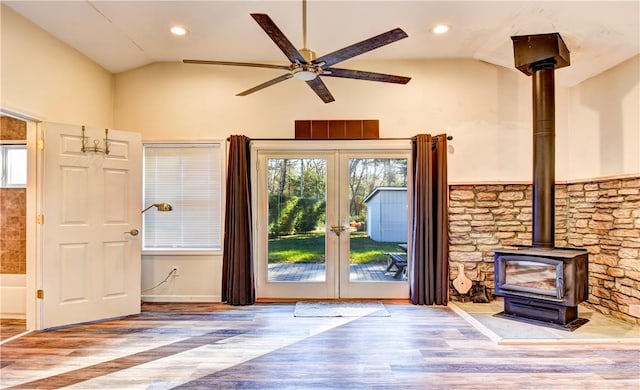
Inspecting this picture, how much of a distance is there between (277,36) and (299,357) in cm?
235

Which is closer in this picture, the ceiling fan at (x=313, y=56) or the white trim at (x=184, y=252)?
the ceiling fan at (x=313, y=56)

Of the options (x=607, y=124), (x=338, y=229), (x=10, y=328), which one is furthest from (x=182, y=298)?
(x=607, y=124)

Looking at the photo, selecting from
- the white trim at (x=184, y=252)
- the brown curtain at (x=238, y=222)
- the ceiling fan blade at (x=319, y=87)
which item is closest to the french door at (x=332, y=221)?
the brown curtain at (x=238, y=222)

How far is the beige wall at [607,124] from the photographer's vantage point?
3508mm

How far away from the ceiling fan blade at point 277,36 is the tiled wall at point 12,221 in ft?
11.6

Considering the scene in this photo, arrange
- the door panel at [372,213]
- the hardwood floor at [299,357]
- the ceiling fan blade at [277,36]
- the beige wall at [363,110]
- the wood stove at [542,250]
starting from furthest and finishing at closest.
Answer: the door panel at [372,213]
the beige wall at [363,110]
the wood stove at [542,250]
the hardwood floor at [299,357]
the ceiling fan blade at [277,36]

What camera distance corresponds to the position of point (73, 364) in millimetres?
2656

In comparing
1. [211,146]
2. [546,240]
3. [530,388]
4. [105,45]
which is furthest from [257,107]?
[530,388]

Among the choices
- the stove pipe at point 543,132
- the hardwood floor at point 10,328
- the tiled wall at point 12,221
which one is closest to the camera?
the hardwood floor at point 10,328

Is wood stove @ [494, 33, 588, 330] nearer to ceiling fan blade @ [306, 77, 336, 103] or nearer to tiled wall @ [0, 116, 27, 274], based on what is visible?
ceiling fan blade @ [306, 77, 336, 103]

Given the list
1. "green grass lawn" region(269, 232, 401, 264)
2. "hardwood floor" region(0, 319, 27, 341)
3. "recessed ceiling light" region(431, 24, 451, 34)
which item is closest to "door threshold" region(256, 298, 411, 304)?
"green grass lawn" region(269, 232, 401, 264)

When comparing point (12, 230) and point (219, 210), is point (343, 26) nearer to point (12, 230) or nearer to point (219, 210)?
point (219, 210)

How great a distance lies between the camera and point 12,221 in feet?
13.1

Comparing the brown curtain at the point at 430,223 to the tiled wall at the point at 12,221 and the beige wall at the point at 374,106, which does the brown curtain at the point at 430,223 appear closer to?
the beige wall at the point at 374,106
